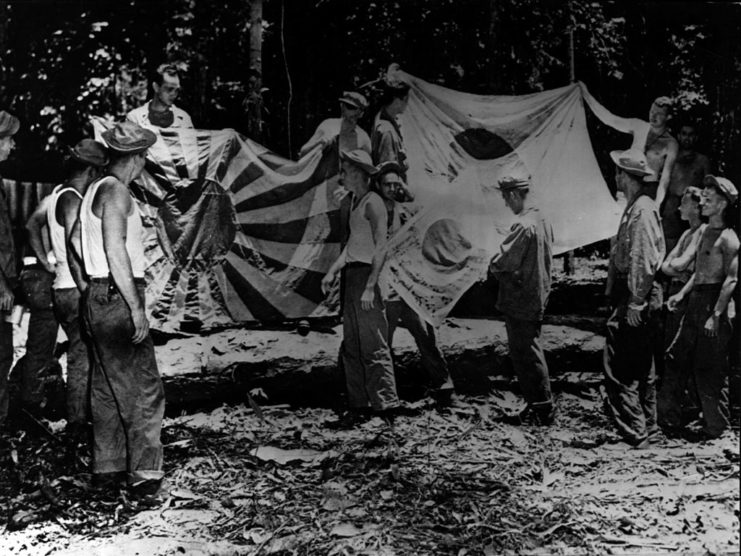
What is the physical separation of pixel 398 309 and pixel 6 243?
2.35 m

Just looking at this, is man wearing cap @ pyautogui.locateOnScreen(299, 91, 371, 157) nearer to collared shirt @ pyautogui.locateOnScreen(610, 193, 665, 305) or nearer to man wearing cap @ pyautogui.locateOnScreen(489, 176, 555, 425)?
man wearing cap @ pyautogui.locateOnScreen(489, 176, 555, 425)

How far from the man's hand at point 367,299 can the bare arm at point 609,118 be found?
6.07 ft

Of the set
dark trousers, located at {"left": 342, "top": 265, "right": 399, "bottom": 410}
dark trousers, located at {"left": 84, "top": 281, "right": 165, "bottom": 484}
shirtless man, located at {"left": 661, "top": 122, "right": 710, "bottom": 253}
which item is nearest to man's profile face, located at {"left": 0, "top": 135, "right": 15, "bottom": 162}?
dark trousers, located at {"left": 84, "top": 281, "right": 165, "bottom": 484}

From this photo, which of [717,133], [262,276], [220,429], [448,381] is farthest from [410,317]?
[717,133]

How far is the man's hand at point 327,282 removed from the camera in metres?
4.29

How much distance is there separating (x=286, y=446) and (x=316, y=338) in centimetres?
68

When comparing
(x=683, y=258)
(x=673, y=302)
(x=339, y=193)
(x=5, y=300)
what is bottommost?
(x=673, y=302)

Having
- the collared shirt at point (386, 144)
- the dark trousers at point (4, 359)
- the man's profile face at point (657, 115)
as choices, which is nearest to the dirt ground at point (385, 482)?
the dark trousers at point (4, 359)

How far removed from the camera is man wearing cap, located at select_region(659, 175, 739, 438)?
4.27 meters

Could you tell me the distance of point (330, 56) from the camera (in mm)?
4312

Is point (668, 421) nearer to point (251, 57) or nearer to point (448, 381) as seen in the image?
point (448, 381)

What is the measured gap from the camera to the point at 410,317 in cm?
430

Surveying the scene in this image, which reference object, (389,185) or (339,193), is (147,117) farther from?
(389,185)

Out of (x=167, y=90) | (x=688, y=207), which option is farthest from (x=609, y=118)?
(x=167, y=90)
